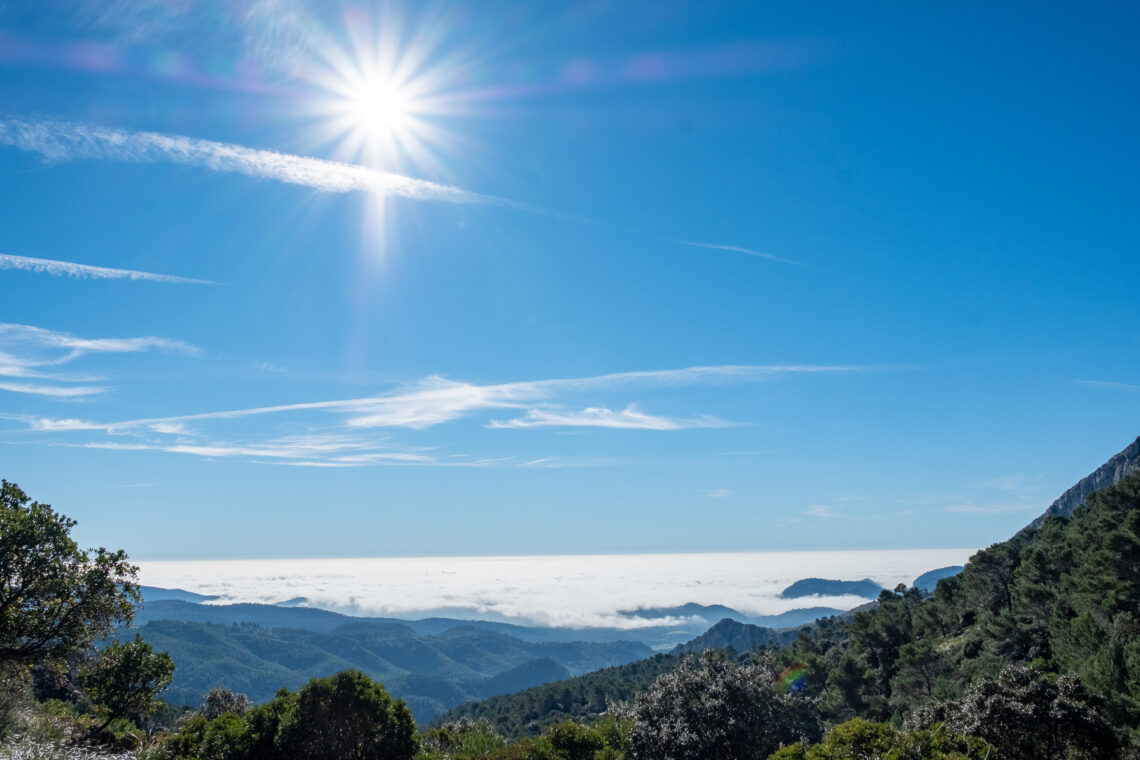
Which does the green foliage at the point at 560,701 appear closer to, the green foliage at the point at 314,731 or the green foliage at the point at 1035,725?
the green foliage at the point at 314,731

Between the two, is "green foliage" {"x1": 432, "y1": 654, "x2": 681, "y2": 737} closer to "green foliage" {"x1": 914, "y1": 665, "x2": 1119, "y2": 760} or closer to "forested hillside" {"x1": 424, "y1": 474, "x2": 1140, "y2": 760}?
"forested hillside" {"x1": 424, "y1": 474, "x2": 1140, "y2": 760}

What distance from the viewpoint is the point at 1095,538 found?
50.3 meters

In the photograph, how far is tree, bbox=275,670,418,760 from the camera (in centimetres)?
2006

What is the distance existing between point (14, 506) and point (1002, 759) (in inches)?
1237

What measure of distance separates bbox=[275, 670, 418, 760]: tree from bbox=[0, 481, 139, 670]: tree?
7086 millimetres

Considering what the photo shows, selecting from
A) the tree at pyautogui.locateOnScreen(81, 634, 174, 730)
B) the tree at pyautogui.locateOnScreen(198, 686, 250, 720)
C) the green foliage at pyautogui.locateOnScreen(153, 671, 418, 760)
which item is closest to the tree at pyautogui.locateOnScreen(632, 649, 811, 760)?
the green foliage at pyautogui.locateOnScreen(153, 671, 418, 760)

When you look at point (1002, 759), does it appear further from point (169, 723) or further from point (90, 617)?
point (169, 723)

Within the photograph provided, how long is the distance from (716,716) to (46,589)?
21.3 meters

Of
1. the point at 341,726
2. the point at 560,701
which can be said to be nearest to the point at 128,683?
the point at 341,726

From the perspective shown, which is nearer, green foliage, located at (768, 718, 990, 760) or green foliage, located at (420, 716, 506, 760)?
green foliage, located at (768, 718, 990, 760)

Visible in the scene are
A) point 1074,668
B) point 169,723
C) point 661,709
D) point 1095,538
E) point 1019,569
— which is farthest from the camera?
point 169,723

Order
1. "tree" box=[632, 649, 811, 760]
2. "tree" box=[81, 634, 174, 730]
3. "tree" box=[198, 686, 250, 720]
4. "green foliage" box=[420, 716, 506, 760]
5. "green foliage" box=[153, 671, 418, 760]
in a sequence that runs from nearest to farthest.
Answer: "tree" box=[632, 649, 811, 760]
"green foliage" box=[153, 671, 418, 760]
"green foliage" box=[420, 716, 506, 760]
"tree" box=[81, 634, 174, 730]
"tree" box=[198, 686, 250, 720]

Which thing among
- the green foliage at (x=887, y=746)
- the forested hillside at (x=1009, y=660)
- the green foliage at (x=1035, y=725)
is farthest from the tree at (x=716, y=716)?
the green foliage at (x=1035, y=725)

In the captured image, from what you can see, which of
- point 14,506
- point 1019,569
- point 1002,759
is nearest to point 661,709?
point 1002,759
